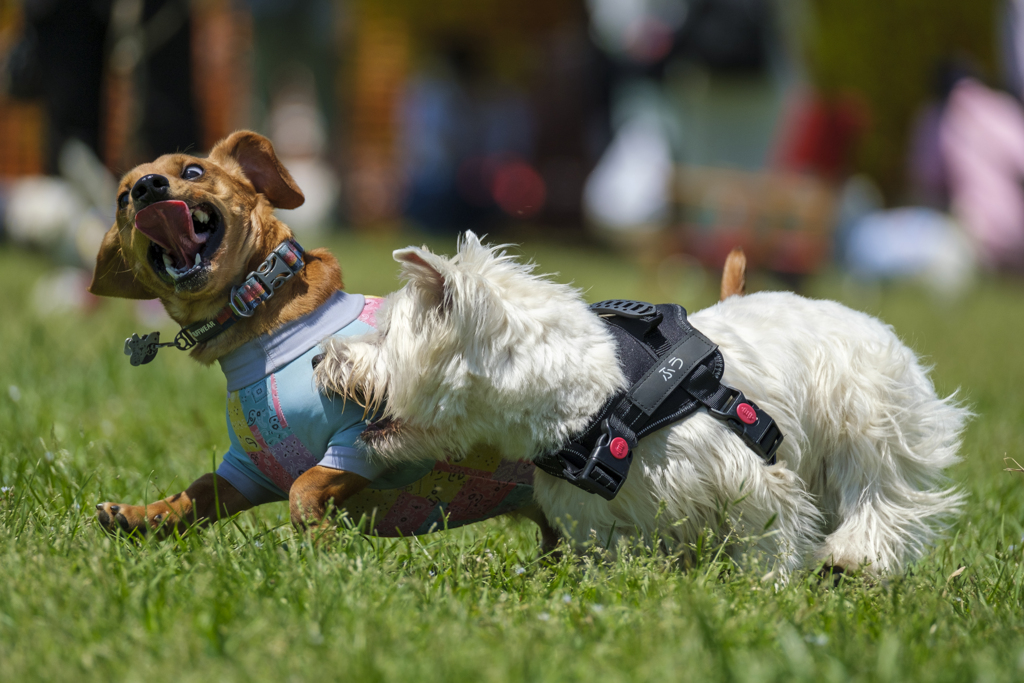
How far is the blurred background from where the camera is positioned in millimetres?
6125

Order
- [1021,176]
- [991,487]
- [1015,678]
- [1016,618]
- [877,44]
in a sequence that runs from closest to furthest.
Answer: [1015,678]
[1016,618]
[991,487]
[1021,176]
[877,44]

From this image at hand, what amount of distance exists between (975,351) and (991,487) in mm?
3260

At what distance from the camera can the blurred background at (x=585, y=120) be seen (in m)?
6.12

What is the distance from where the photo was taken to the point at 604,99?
14945mm

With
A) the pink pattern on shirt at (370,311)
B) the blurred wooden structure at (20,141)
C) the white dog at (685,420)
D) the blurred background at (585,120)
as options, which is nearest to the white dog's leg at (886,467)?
the white dog at (685,420)

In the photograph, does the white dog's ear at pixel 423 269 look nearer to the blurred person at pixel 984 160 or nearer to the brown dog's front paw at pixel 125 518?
the brown dog's front paw at pixel 125 518

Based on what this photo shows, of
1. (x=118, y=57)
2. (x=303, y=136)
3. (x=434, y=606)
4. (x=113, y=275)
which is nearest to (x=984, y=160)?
(x=118, y=57)

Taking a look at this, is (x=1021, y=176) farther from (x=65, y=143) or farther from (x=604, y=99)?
(x=65, y=143)

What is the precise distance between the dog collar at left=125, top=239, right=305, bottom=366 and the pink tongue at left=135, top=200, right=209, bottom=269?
128 mm

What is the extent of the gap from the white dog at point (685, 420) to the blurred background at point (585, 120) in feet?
13.7

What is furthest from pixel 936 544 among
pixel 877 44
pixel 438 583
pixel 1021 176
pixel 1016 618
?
pixel 877 44

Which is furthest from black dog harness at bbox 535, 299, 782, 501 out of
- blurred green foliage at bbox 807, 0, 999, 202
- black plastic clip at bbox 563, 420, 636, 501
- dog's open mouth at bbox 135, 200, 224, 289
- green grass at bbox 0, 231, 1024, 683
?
blurred green foliage at bbox 807, 0, 999, 202

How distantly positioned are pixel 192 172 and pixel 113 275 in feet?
1.16

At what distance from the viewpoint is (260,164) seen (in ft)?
8.21
